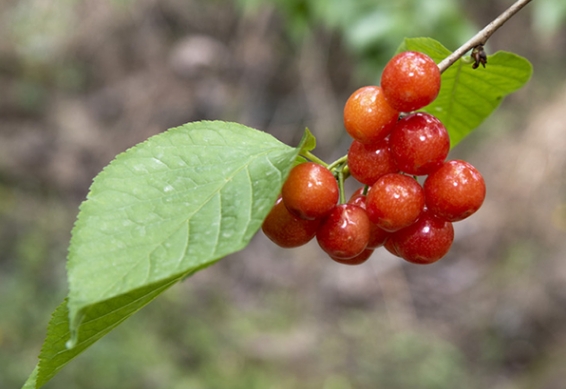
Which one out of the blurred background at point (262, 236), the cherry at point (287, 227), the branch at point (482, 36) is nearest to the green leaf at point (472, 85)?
the branch at point (482, 36)

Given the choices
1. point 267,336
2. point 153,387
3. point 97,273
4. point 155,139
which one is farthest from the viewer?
point 267,336

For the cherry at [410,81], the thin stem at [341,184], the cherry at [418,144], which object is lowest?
the thin stem at [341,184]

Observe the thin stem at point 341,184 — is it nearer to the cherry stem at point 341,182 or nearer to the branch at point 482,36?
the cherry stem at point 341,182

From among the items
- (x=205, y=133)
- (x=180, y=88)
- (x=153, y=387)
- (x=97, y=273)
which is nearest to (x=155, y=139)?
(x=205, y=133)

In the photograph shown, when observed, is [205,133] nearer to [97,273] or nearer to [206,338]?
[97,273]

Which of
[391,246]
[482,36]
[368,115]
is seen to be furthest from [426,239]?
[482,36]

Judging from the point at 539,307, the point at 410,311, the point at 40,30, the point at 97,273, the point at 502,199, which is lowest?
the point at 410,311

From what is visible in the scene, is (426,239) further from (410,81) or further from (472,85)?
(472,85)
